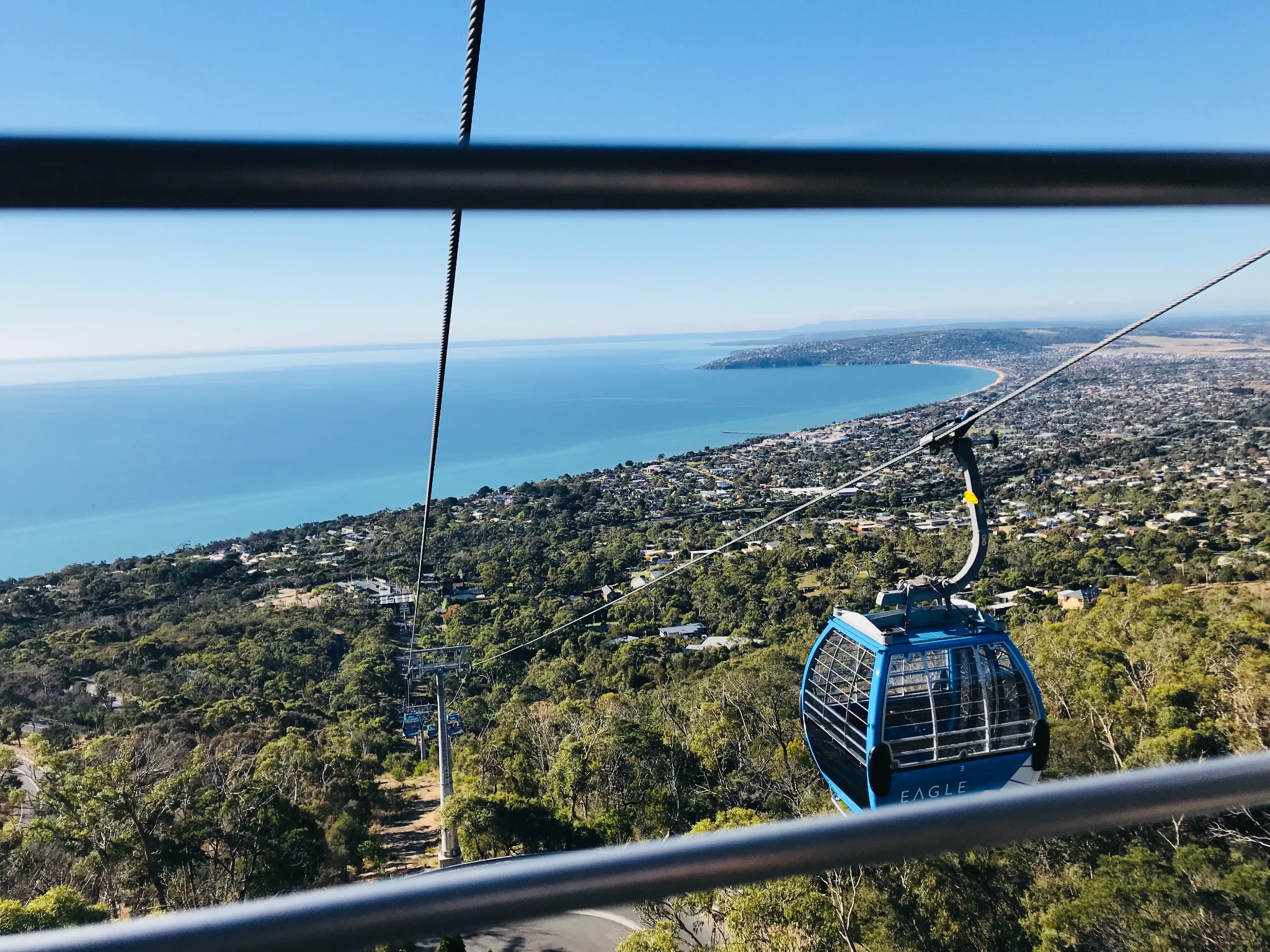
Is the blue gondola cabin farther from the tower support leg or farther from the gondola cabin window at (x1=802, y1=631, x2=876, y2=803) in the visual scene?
the tower support leg

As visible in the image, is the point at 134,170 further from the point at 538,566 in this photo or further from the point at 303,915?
the point at 538,566

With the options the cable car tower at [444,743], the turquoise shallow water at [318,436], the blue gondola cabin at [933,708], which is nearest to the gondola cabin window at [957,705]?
the blue gondola cabin at [933,708]

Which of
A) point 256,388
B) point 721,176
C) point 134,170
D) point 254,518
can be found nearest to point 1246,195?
point 721,176

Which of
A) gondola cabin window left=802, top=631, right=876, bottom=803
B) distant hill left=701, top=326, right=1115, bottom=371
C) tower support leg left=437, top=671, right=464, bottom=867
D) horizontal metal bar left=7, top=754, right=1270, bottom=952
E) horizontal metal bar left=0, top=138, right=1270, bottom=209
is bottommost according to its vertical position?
tower support leg left=437, top=671, right=464, bottom=867

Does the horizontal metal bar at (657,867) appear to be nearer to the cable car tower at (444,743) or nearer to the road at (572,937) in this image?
the road at (572,937)

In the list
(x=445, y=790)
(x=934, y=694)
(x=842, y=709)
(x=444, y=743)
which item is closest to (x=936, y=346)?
(x=444, y=743)

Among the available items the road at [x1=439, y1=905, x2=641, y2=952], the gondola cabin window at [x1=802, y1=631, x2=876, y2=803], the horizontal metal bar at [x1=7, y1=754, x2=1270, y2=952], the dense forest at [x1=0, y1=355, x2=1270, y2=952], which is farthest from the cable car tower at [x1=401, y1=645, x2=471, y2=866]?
the horizontal metal bar at [x1=7, y1=754, x2=1270, y2=952]
